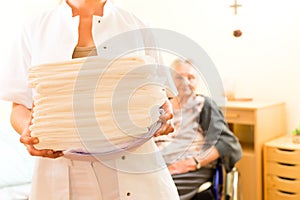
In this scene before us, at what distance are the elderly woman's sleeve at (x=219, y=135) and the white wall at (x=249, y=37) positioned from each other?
2.15 ft

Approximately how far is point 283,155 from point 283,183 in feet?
0.61

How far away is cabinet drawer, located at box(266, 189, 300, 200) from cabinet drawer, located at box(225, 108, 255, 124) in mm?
489

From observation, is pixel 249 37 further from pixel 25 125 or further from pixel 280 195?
pixel 25 125

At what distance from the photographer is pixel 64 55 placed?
36.3 inches

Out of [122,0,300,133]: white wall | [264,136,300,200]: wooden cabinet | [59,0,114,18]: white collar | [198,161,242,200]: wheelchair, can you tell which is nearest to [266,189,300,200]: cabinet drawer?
[264,136,300,200]: wooden cabinet

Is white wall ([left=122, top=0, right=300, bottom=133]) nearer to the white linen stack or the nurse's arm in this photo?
the nurse's arm

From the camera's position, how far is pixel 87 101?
0.79 meters

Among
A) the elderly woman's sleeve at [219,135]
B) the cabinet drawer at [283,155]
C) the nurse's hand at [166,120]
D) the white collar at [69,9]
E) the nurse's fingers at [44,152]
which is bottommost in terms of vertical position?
the cabinet drawer at [283,155]

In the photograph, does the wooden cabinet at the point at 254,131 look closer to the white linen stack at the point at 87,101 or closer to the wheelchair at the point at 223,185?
the wheelchair at the point at 223,185

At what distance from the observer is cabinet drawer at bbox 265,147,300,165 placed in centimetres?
249

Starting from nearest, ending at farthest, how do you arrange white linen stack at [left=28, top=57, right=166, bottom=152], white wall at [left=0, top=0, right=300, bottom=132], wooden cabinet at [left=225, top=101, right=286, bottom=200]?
white linen stack at [left=28, top=57, right=166, bottom=152] → wooden cabinet at [left=225, top=101, right=286, bottom=200] → white wall at [left=0, top=0, right=300, bottom=132]

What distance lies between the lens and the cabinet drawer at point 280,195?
252 centimetres

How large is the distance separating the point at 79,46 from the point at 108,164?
0.29m

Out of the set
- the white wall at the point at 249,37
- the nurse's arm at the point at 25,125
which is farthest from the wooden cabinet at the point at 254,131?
the nurse's arm at the point at 25,125
